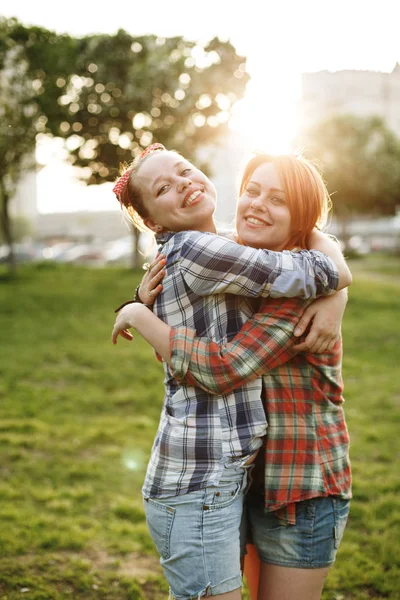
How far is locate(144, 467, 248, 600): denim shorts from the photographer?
6.81ft

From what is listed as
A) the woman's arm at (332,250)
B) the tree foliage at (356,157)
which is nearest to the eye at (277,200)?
the woman's arm at (332,250)

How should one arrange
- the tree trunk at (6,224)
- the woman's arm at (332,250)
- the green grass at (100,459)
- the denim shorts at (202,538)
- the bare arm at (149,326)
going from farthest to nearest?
the tree trunk at (6,224) → the green grass at (100,459) → the woman's arm at (332,250) → the bare arm at (149,326) → the denim shorts at (202,538)

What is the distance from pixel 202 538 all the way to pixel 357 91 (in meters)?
79.7

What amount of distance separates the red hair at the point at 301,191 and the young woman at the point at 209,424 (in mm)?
203

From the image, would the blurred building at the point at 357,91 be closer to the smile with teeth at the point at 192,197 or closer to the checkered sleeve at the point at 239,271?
the smile with teeth at the point at 192,197

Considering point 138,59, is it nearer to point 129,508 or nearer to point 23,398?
point 23,398

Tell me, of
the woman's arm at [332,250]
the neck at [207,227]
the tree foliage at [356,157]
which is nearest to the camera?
the woman's arm at [332,250]

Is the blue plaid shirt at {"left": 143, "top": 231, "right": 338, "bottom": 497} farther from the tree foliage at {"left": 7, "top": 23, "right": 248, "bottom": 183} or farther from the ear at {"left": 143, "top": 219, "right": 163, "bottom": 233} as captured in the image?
the tree foliage at {"left": 7, "top": 23, "right": 248, "bottom": 183}

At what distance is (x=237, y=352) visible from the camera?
2.12 m

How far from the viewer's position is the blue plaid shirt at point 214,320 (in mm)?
2105

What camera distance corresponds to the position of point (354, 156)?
29.4 meters

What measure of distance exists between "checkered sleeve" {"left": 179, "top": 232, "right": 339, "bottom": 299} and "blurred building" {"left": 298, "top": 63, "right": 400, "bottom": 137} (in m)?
67.3

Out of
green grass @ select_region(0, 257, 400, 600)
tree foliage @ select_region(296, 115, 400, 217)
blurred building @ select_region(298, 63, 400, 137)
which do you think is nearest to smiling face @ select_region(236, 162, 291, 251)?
green grass @ select_region(0, 257, 400, 600)

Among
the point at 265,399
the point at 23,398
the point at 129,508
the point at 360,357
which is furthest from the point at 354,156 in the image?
the point at 265,399
